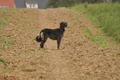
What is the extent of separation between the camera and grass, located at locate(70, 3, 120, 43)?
48.5ft

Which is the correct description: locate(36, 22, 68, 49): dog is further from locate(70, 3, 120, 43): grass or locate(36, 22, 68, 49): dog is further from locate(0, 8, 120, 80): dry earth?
locate(70, 3, 120, 43): grass

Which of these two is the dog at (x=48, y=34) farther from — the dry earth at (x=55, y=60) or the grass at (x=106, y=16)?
the grass at (x=106, y=16)

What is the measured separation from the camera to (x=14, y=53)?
8.55 meters

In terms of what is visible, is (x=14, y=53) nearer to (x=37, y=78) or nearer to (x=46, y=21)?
(x=37, y=78)

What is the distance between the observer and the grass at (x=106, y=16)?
48.5 ft

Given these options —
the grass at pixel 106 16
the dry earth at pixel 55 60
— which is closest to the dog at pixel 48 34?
the dry earth at pixel 55 60

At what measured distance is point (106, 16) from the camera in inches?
730

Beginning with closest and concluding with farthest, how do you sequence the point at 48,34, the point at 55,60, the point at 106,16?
1. the point at 55,60
2. the point at 48,34
3. the point at 106,16

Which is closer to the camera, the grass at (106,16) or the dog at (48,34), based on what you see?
the dog at (48,34)

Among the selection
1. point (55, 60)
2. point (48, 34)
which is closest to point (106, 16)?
point (48, 34)

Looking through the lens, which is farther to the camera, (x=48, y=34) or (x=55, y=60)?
(x=48, y=34)

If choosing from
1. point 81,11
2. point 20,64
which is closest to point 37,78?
point 20,64

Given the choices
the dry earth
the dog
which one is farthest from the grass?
the dog

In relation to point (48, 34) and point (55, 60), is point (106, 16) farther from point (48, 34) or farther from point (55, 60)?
point (55, 60)
